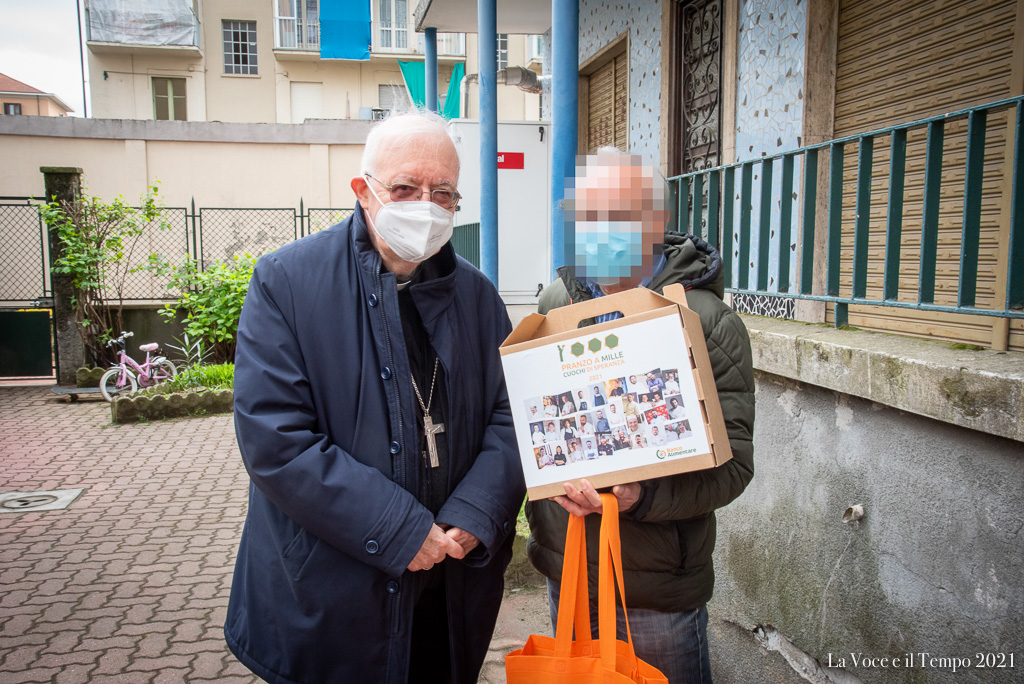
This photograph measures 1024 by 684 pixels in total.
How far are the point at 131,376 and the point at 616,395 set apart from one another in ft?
32.7

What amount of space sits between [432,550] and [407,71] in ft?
44.8

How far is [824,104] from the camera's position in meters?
4.69

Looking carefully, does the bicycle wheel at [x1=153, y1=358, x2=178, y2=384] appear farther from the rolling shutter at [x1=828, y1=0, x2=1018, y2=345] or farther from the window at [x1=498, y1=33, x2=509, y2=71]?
the window at [x1=498, y1=33, x2=509, y2=71]

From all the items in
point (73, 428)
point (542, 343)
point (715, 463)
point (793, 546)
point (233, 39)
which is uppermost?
point (233, 39)

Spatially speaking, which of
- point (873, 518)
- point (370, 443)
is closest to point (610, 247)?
point (370, 443)

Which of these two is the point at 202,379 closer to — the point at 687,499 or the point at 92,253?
the point at 92,253

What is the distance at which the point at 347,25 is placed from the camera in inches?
Result: 411

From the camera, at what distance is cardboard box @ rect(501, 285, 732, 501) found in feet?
5.17

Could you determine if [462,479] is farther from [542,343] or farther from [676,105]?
[676,105]

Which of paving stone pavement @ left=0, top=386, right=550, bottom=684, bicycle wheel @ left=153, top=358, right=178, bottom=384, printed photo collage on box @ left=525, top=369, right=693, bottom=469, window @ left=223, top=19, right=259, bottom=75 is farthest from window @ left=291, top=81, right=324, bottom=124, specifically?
printed photo collage on box @ left=525, top=369, right=693, bottom=469

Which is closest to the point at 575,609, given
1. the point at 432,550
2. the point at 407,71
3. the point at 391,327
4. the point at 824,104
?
the point at 432,550

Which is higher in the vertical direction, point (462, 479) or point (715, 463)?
point (715, 463)

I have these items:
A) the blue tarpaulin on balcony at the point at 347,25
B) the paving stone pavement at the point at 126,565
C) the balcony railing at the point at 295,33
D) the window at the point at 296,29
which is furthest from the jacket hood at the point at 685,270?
the window at the point at 296,29

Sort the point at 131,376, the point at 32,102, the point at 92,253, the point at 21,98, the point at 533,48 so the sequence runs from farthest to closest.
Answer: the point at 32,102 → the point at 21,98 → the point at 533,48 → the point at 92,253 → the point at 131,376
